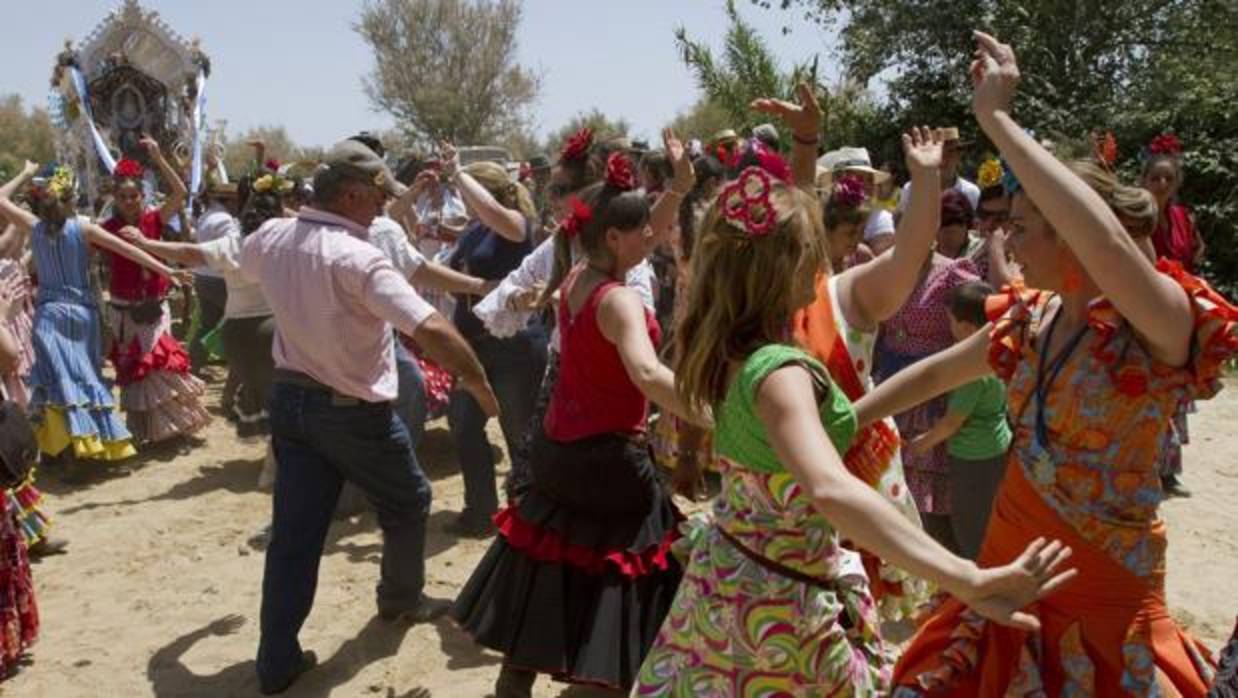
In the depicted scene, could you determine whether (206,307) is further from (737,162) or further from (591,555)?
(591,555)

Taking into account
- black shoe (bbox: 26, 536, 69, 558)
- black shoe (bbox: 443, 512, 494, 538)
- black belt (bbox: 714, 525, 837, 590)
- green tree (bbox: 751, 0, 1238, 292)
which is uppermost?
green tree (bbox: 751, 0, 1238, 292)

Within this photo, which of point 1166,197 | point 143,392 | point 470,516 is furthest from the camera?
point 143,392

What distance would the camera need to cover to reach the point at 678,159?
4602mm

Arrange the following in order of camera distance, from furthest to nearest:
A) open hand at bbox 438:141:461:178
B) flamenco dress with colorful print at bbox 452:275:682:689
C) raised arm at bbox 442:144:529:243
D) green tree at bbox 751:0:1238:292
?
green tree at bbox 751:0:1238:292 < open hand at bbox 438:141:461:178 < raised arm at bbox 442:144:529:243 < flamenco dress with colorful print at bbox 452:275:682:689

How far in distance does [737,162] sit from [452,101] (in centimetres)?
3889

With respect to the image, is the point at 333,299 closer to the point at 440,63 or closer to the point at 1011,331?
the point at 1011,331

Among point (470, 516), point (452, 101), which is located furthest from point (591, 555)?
point (452, 101)

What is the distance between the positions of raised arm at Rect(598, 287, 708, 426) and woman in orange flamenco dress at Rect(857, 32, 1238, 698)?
78cm

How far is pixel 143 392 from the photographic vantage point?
7934mm

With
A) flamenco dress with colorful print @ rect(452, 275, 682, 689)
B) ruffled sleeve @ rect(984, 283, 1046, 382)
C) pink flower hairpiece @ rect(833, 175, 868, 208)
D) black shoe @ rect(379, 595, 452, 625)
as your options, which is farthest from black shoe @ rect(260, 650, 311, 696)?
ruffled sleeve @ rect(984, 283, 1046, 382)

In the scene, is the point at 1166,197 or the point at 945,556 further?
the point at 1166,197

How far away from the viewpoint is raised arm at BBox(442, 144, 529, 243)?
575cm

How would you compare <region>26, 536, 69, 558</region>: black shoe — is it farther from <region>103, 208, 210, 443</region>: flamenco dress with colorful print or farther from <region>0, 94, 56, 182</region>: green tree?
<region>0, 94, 56, 182</region>: green tree

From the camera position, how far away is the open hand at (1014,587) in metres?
1.88
